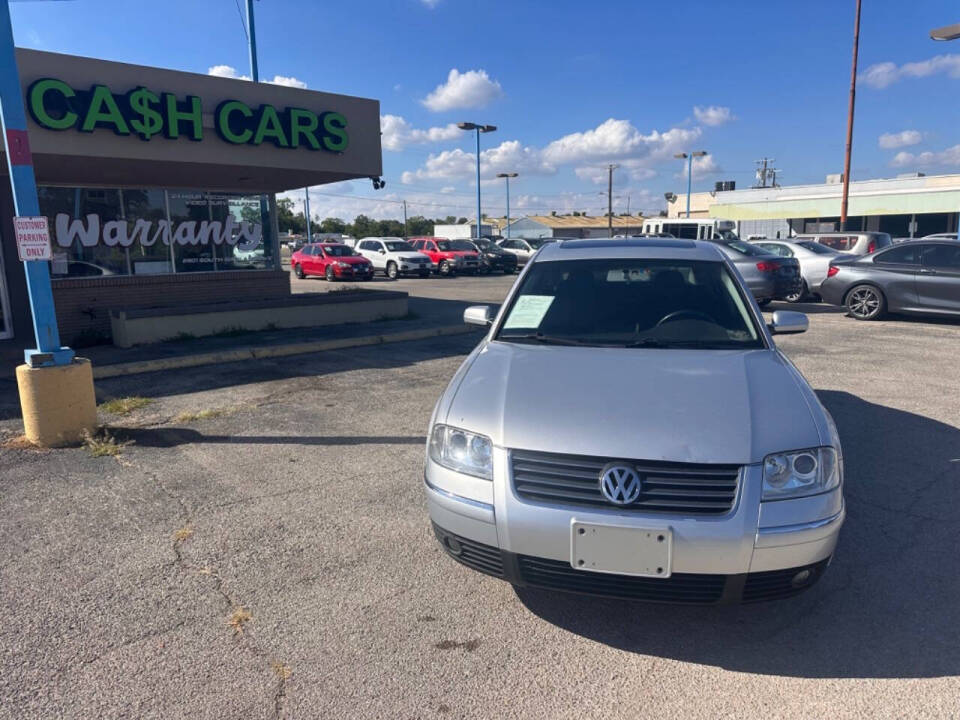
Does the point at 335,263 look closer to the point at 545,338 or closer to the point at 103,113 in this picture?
the point at 103,113

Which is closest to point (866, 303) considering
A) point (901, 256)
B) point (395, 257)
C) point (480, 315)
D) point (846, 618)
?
point (901, 256)

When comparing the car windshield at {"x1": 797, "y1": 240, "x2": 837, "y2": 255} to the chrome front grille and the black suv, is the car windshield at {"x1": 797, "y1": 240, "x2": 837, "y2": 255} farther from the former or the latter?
the black suv

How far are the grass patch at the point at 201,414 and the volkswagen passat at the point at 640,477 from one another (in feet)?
13.1

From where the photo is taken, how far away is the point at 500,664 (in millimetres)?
2795

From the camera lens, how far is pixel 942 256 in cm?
1191

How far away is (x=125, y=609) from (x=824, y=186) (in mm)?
50914

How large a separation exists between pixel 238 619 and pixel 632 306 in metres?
2.88

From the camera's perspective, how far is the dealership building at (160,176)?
8906 millimetres

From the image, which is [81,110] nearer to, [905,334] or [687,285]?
[687,285]

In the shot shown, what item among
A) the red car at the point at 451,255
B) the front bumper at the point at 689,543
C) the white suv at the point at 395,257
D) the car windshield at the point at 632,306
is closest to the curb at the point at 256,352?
the car windshield at the point at 632,306

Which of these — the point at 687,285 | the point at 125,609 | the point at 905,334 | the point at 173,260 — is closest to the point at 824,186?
the point at 905,334

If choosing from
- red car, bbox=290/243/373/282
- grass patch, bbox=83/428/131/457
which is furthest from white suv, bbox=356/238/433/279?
grass patch, bbox=83/428/131/457

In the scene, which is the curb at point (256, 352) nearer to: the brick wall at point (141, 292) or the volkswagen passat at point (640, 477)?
the brick wall at point (141, 292)

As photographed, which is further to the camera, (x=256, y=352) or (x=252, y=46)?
(x=252, y=46)
